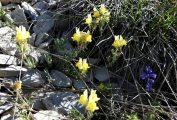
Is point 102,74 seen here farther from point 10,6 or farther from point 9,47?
point 10,6

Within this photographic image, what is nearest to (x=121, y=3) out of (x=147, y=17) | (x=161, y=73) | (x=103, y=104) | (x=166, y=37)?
(x=147, y=17)

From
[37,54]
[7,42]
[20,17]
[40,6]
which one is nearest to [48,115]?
[37,54]

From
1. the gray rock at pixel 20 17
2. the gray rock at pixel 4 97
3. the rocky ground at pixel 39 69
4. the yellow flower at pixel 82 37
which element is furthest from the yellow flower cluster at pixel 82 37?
the gray rock at pixel 20 17

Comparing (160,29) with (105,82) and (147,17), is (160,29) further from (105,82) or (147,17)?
(105,82)

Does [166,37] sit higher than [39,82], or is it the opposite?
[166,37]

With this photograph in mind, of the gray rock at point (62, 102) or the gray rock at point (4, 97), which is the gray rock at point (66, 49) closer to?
the gray rock at point (62, 102)

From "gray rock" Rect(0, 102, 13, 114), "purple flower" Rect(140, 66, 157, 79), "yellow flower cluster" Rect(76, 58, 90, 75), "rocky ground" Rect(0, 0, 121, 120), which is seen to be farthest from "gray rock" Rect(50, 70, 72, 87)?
"purple flower" Rect(140, 66, 157, 79)

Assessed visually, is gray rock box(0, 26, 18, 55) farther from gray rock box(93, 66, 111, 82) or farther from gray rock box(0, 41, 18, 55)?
gray rock box(93, 66, 111, 82)
